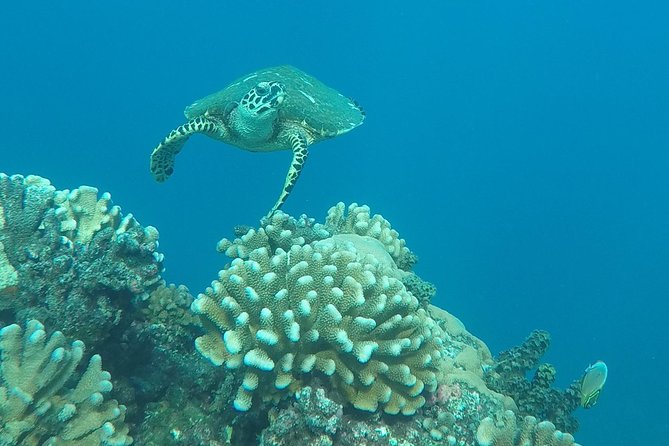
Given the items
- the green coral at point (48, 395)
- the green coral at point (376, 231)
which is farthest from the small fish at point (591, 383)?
the green coral at point (48, 395)

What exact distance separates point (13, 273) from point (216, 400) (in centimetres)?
209

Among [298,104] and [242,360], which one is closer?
[242,360]

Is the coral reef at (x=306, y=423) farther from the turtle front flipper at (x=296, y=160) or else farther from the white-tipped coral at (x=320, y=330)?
the turtle front flipper at (x=296, y=160)

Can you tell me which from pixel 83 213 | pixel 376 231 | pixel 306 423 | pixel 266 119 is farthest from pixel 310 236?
pixel 266 119

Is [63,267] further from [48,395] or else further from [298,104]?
[298,104]

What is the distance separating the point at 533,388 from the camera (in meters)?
4.58

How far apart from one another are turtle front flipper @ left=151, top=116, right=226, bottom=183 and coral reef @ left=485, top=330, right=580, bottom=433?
584 centimetres

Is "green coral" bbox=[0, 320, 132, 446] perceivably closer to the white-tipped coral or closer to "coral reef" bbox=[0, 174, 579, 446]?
"coral reef" bbox=[0, 174, 579, 446]

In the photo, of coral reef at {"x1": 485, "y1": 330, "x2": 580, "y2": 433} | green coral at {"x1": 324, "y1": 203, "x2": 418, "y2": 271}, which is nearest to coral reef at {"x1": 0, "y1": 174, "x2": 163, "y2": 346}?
green coral at {"x1": 324, "y1": 203, "x2": 418, "y2": 271}

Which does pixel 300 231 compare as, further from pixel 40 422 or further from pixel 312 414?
pixel 40 422

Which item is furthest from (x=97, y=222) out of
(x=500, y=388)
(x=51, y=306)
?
(x=500, y=388)

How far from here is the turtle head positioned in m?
7.39

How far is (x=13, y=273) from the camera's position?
4004mm

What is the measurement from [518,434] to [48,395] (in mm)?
3603
